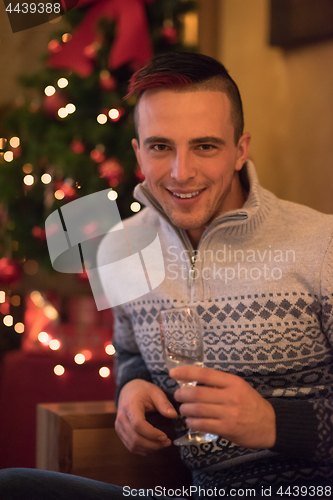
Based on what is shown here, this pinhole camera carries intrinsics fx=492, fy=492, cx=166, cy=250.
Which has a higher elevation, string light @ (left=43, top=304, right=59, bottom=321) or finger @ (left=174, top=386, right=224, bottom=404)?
finger @ (left=174, top=386, right=224, bottom=404)

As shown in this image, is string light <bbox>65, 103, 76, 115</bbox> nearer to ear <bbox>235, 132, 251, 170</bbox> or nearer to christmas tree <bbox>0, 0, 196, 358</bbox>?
christmas tree <bbox>0, 0, 196, 358</bbox>

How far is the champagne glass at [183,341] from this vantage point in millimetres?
736

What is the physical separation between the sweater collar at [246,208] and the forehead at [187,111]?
14 cm

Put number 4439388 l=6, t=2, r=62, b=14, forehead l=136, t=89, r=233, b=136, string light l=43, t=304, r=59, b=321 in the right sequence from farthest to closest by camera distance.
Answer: string light l=43, t=304, r=59, b=321 → number 4439388 l=6, t=2, r=62, b=14 → forehead l=136, t=89, r=233, b=136

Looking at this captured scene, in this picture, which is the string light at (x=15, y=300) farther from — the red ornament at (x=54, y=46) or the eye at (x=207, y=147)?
the eye at (x=207, y=147)

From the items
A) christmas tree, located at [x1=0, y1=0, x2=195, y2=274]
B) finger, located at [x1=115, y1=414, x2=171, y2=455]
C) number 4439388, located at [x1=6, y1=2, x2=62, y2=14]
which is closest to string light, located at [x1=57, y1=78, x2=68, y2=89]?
christmas tree, located at [x1=0, y1=0, x2=195, y2=274]

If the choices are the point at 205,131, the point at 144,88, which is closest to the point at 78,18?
the point at 144,88

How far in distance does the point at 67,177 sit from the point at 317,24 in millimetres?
1015

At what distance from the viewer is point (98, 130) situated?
1802mm

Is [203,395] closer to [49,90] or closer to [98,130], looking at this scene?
[98,130]

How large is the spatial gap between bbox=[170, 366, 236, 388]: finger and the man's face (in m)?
0.42

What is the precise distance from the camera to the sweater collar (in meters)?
0.98

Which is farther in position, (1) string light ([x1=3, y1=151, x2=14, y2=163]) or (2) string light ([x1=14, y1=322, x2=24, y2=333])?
(2) string light ([x1=14, y1=322, x2=24, y2=333])

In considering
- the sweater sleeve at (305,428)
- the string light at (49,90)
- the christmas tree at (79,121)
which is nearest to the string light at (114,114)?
the christmas tree at (79,121)
